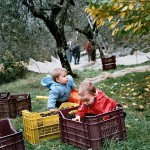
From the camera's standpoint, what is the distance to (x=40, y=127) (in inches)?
195

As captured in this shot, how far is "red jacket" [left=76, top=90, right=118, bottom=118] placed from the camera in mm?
4566

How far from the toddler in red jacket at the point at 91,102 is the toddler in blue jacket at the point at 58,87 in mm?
895

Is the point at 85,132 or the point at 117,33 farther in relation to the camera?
the point at 117,33

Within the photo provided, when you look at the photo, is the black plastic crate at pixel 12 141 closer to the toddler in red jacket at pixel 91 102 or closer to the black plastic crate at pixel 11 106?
the toddler in red jacket at pixel 91 102

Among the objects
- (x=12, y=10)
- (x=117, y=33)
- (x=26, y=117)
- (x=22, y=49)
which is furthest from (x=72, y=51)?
(x=26, y=117)

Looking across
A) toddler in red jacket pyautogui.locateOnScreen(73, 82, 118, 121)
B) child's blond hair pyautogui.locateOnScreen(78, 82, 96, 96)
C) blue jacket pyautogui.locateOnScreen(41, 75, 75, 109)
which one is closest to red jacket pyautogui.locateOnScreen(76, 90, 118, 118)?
toddler in red jacket pyautogui.locateOnScreen(73, 82, 118, 121)

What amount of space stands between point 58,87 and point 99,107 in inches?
45.8

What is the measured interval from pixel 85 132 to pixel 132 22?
311cm

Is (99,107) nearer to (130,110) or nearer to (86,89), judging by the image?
(86,89)

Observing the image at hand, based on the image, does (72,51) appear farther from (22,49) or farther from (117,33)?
(117,33)

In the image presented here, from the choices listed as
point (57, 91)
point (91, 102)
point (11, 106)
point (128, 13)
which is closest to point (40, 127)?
point (57, 91)

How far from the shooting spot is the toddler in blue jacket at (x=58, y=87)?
5508mm

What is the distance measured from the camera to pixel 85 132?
4.34m

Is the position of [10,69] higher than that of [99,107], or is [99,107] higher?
[10,69]
